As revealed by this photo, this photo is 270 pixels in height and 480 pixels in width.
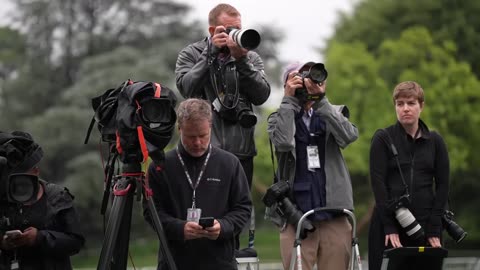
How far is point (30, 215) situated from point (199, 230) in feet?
3.72

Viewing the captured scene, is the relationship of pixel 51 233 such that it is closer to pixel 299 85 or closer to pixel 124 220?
pixel 124 220

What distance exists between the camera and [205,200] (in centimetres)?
629

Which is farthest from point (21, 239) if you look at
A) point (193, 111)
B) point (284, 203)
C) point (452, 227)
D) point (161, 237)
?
point (452, 227)

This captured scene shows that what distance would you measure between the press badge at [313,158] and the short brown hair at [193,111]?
1.35 metres

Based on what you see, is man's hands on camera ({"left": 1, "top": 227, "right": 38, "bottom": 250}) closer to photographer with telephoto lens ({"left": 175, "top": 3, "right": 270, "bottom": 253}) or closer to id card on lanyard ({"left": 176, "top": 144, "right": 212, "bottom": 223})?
id card on lanyard ({"left": 176, "top": 144, "right": 212, "bottom": 223})

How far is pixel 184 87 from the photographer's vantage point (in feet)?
23.5

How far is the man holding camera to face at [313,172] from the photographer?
7.17 metres

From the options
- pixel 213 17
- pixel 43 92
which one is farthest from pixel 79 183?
pixel 213 17

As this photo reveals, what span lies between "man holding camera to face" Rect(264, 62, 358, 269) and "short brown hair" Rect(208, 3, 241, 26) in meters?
0.66

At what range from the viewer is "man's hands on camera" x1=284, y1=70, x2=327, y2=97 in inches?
282

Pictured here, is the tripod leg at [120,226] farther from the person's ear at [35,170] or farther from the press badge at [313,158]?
the press badge at [313,158]

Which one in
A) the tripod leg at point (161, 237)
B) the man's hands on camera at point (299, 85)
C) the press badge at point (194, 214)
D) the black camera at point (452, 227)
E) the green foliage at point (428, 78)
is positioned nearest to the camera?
the tripod leg at point (161, 237)

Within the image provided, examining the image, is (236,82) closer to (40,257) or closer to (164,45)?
(40,257)

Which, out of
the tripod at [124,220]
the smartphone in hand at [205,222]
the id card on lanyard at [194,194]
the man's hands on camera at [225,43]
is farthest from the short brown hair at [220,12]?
the smartphone in hand at [205,222]
